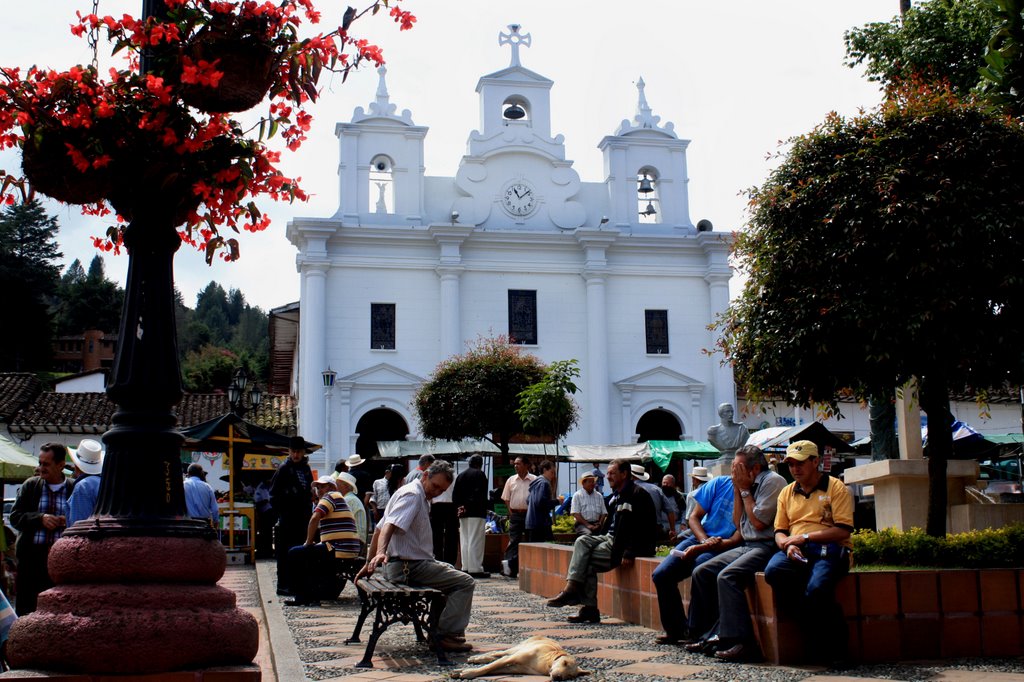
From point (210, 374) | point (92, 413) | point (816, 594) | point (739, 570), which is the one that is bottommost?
point (816, 594)

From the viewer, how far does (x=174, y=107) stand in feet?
14.6

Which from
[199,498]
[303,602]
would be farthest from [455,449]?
[303,602]

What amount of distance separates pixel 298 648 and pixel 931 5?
1408 centimetres

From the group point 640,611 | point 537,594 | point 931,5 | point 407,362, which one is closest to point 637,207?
point 407,362

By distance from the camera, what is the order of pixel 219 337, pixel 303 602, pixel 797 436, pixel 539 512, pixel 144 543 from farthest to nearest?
1. pixel 219 337
2. pixel 797 436
3. pixel 539 512
4. pixel 303 602
5. pixel 144 543

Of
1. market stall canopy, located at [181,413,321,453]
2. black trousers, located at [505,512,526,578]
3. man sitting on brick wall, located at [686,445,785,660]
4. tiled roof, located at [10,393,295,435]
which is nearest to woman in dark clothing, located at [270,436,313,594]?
black trousers, located at [505,512,526,578]

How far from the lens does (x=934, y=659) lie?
6684mm

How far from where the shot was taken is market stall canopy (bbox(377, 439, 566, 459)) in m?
23.5

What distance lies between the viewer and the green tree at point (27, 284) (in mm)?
55250

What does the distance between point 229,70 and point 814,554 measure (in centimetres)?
458

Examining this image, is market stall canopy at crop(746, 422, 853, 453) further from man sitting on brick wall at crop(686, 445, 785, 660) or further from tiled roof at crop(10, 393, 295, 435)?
tiled roof at crop(10, 393, 295, 435)

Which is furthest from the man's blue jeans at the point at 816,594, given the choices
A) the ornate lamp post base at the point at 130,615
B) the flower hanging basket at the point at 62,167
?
the flower hanging basket at the point at 62,167

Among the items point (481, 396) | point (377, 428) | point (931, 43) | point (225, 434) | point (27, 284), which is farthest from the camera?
point (27, 284)

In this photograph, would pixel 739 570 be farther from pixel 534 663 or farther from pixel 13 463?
pixel 13 463
